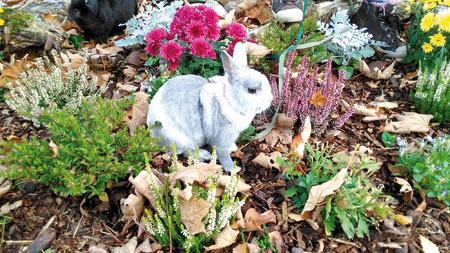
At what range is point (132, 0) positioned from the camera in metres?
3.87

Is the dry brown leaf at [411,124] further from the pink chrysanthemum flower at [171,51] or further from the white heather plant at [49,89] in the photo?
the white heather plant at [49,89]

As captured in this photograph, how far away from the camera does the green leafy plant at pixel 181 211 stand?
1787 millimetres

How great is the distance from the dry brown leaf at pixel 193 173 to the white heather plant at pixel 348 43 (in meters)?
1.80

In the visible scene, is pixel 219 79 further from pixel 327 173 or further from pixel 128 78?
pixel 128 78

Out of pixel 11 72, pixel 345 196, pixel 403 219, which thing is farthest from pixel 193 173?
pixel 11 72

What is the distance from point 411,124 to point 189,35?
1.82 metres

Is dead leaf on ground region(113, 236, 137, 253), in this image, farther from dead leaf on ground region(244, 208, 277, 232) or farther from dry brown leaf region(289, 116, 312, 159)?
dry brown leaf region(289, 116, 312, 159)

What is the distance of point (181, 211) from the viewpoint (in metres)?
1.84

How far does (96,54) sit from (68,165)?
5.77 feet

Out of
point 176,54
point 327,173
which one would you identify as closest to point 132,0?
point 176,54

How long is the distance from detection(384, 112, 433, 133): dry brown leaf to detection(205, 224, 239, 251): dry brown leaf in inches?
62.1

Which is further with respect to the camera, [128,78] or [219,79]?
[128,78]

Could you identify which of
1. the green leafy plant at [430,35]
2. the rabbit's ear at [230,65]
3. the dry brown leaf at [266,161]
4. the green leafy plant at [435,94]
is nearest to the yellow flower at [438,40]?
the green leafy plant at [430,35]

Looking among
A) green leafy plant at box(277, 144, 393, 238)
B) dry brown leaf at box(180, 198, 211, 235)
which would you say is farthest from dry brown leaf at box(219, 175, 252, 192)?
dry brown leaf at box(180, 198, 211, 235)
